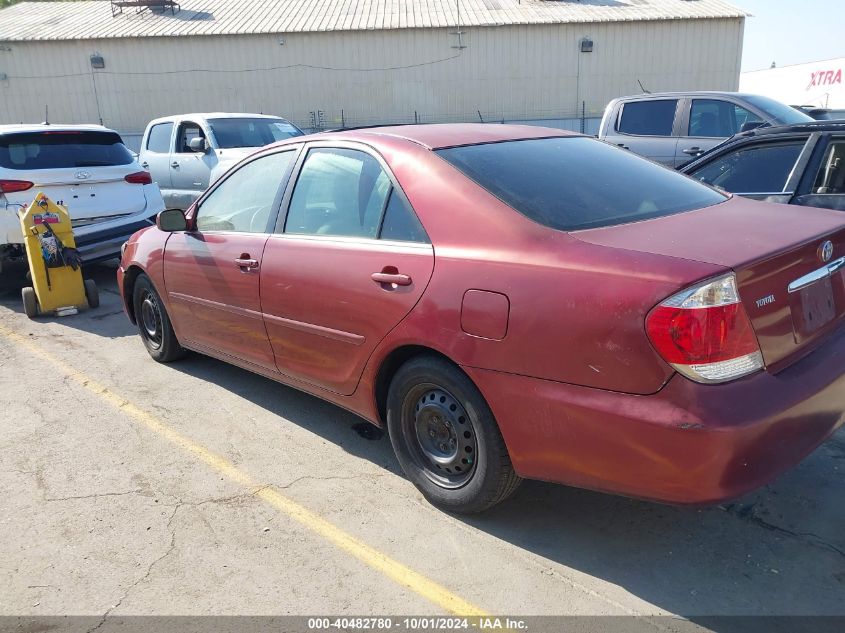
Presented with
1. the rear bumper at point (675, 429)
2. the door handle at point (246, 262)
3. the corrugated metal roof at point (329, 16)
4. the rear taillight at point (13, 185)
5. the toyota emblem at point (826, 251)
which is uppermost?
the corrugated metal roof at point (329, 16)

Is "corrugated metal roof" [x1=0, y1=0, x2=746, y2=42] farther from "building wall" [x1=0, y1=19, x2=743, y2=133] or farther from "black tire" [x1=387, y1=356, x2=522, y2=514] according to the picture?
"black tire" [x1=387, y1=356, x2=522, y2=514]

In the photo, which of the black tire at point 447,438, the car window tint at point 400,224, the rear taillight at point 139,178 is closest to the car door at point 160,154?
the rear taillight at point 139,178

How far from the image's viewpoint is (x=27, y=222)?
6.41 metres

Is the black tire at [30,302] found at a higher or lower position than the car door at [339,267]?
lower

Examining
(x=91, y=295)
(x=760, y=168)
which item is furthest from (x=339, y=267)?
(x=91, y=295)

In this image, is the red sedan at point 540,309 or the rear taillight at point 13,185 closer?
the red sedan at point 540,309

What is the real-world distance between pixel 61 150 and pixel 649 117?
6976 mm

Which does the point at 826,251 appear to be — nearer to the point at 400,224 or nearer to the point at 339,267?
the point at 400,224

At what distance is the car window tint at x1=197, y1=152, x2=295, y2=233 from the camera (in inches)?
155

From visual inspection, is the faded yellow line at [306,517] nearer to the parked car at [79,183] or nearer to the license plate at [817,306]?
the license plate at [817,306]

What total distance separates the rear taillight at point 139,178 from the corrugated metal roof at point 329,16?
18.7m

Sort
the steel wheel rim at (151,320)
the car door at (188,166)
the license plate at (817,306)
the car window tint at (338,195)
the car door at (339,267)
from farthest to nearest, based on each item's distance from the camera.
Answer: the car door at (188,166) < the steel wheel rim at (151,320) < the car window tint at (338,195) < the car door at (339,267) < the license plate at (817,306)

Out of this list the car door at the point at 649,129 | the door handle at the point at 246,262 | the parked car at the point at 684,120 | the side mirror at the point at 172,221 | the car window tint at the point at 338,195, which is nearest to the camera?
the car window tint at the point at 338,195

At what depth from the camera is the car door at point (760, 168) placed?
15.7 feet
